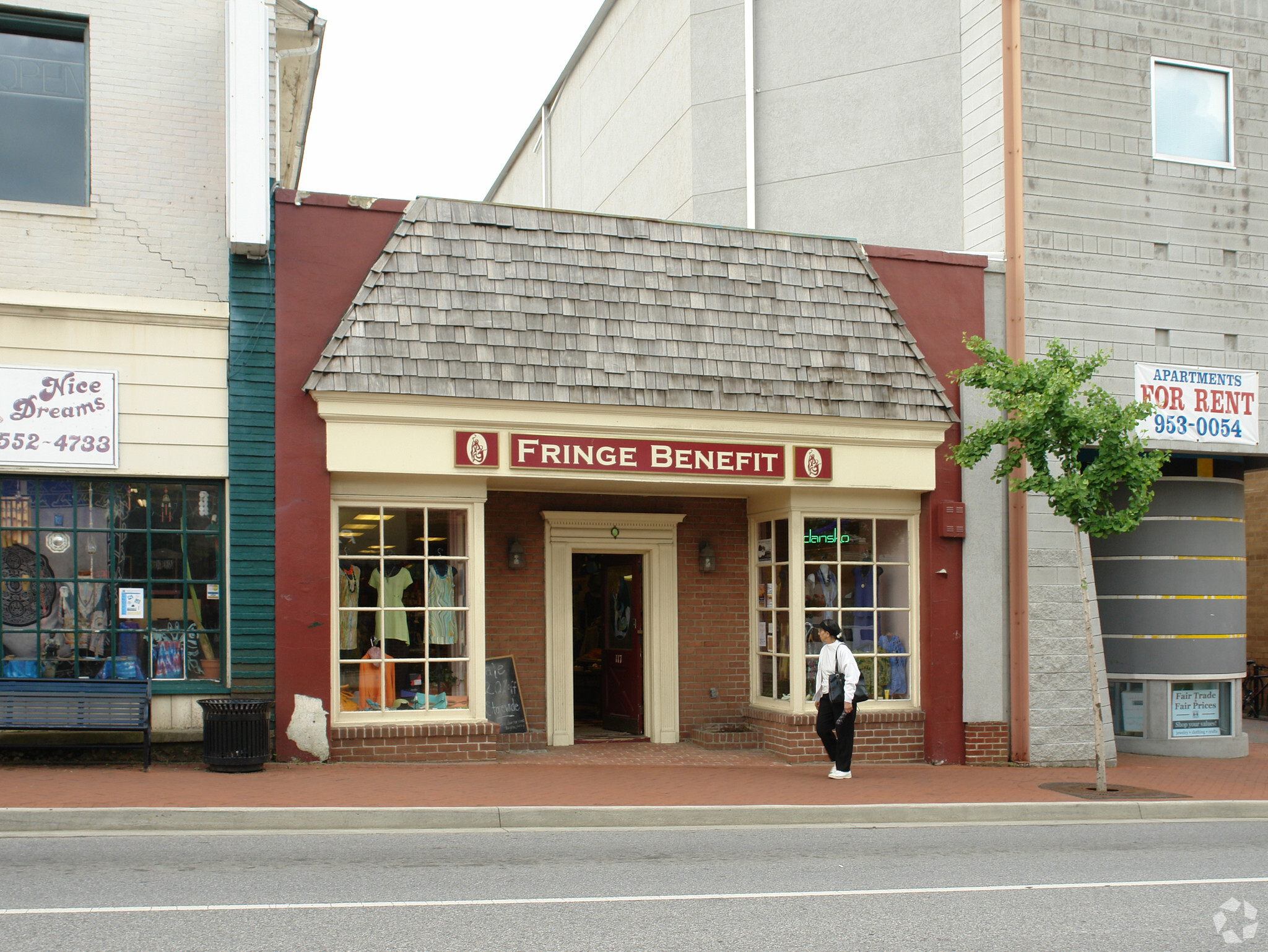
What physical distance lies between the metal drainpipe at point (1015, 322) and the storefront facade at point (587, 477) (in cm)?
99

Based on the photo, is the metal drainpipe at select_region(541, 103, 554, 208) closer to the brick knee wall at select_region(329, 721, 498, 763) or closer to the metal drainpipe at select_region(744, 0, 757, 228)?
the metal drainpipe at select_region(744, 0, 757, 228)

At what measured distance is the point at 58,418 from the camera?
11.2 metres

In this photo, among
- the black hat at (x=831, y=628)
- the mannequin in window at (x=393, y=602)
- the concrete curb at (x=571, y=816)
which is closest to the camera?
the concrete curb at (x=571, y=816)

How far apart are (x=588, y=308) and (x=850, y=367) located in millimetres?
3021

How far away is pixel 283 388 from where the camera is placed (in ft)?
38.3

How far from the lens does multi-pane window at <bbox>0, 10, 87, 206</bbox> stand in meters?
11.7

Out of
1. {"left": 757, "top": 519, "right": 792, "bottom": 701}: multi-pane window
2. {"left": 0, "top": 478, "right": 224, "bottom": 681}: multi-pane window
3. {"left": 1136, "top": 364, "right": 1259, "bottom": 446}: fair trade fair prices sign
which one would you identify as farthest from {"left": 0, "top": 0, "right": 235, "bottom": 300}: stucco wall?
{"left": 1136, "top": 364, "right": 1259, "bottom": 446}: fair trade fair prices sign

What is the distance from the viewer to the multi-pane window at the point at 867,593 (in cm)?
1353

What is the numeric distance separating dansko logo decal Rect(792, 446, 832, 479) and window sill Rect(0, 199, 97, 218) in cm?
755

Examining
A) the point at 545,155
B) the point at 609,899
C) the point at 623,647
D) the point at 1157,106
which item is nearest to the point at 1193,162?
the point at 1157,106

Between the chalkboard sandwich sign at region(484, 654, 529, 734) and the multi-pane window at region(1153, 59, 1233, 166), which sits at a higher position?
the multi-pane window at region(1153, 59, 1233, 166)

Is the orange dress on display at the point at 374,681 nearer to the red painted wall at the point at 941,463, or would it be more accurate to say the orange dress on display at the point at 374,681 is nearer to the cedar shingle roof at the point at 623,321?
the cedar shingle roof at the point at 623,321

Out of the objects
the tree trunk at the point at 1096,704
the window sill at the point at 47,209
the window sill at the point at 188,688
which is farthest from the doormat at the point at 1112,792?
the window sill at the point at 47,209

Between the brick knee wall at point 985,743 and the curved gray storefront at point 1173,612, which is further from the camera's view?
the curved gray storefront at point 1173,612
